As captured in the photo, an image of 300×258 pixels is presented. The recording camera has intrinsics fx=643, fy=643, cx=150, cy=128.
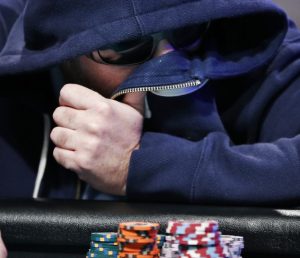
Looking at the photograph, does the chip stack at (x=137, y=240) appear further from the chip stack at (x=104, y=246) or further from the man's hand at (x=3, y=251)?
the man's hand at (x=3, y=251)

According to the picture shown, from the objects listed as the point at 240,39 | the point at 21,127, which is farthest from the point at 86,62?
the point at 240,39

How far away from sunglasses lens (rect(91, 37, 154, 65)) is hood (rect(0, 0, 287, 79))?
0.05 metres

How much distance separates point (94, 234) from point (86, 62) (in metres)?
0.50

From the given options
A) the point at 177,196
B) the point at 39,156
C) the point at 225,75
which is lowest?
the point at 177,196

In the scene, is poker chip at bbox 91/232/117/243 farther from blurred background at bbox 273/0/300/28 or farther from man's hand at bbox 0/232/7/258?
Answer: blurred background at bbox 273/0/300/28

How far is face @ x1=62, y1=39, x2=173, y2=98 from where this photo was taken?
4.18 ft

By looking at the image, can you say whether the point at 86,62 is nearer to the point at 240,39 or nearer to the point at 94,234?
the point at 240,39

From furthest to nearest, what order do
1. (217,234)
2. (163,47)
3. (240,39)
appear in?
1. (240,39)
2. (163,47)
3. (217,234)

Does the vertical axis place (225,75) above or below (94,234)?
above

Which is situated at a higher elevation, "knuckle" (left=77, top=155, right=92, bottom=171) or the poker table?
"knuckle" (left=77, top=155, right=92, bottom=171)

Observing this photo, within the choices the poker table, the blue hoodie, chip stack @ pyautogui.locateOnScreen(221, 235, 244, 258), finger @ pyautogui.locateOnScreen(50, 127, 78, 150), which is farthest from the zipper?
chip stack @ pyautogui.locateOnScreen(221, 235, 244, 258)

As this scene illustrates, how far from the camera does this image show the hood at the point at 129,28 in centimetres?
116

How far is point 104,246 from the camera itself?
88cm

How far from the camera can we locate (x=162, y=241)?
35.7 inches
